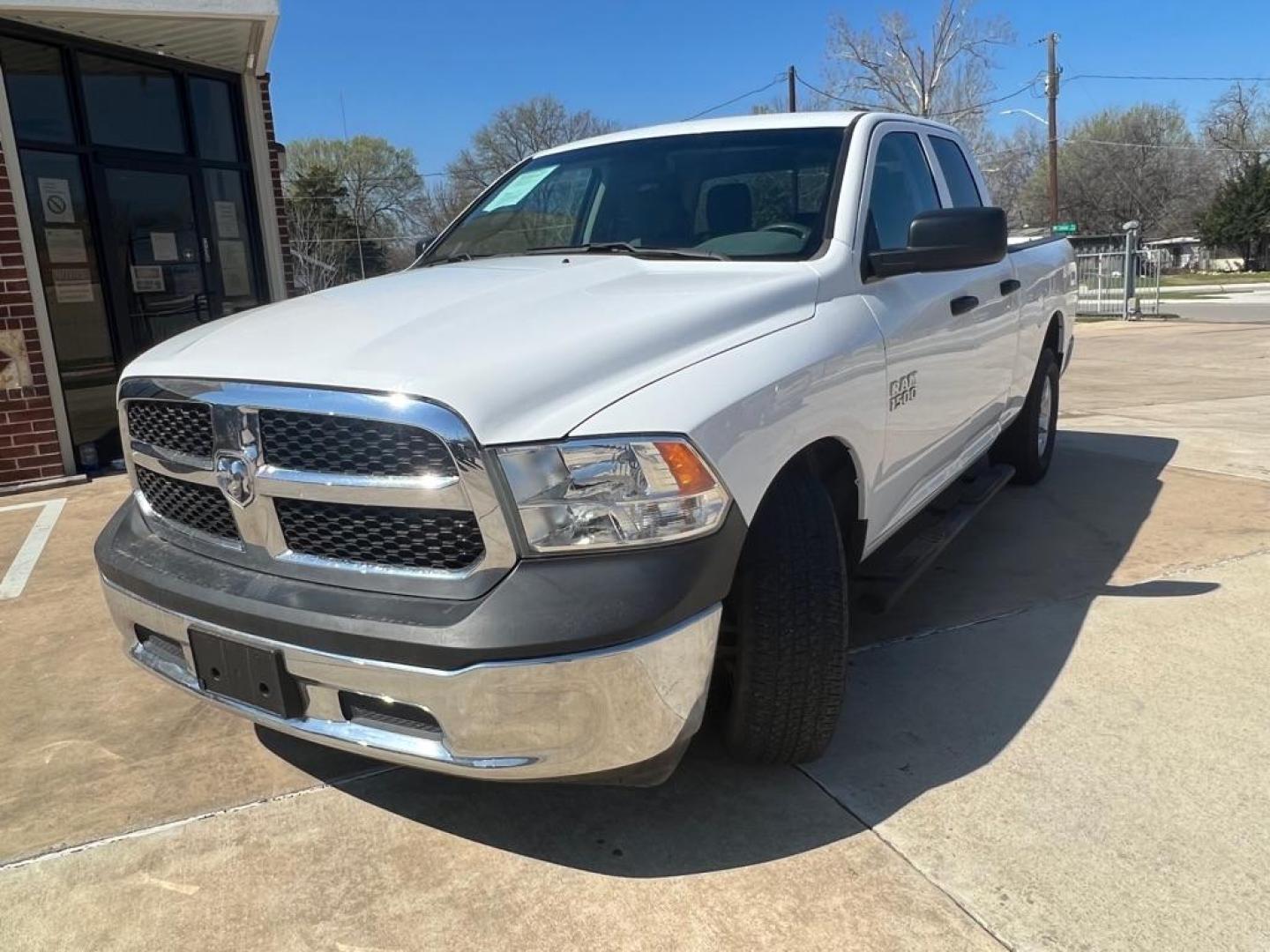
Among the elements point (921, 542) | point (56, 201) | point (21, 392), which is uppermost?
point (56, 201)

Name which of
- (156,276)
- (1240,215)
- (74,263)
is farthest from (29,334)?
(1240,215)

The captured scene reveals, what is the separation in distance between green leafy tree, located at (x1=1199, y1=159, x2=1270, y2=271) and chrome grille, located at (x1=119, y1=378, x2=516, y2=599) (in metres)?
55.1

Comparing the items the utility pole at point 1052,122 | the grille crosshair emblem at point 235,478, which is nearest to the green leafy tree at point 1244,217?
the utility pole at point 1052,122

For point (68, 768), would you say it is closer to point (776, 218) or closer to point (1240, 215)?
point (776, 218)

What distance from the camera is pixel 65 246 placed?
706 centimetres

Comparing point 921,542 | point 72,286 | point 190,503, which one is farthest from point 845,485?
point 72,286

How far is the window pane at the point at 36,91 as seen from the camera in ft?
21.7

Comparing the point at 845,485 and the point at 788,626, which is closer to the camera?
the point at 788,626

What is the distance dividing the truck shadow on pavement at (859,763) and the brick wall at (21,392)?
15.7 ft

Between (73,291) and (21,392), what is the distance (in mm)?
981

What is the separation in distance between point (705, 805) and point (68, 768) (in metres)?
1.86

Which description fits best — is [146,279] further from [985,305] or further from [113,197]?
[985,305]

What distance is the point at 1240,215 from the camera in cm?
4728

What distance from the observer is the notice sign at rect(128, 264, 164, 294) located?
755 centimetres
